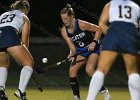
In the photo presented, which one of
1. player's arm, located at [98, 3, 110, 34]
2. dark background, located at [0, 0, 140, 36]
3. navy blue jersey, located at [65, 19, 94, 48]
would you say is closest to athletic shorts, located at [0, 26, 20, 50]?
navy blue jersey, located at [65, 19, 94, 48]

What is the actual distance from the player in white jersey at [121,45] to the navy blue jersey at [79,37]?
6.86ft

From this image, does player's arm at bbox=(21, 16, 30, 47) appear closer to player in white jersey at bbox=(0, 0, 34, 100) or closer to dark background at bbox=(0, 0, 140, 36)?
player in white jersey at bbox=(0, 0, 34, 100)

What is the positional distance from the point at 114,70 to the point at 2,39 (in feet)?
24.8

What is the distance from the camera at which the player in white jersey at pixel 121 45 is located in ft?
19.9

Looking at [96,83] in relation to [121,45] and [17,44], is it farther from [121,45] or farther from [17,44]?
[17,44]

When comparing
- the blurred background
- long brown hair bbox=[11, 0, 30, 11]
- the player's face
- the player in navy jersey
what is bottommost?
the blurred background

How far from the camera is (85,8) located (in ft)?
54.2

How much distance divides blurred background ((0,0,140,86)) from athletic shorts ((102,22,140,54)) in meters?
6.14

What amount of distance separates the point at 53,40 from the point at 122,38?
9.48 m

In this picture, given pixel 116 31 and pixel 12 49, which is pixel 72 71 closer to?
pixel 12 49

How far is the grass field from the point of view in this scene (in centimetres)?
920

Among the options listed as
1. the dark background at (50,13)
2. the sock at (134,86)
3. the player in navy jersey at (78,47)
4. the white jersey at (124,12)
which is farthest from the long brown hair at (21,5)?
the dark background at (50,13)

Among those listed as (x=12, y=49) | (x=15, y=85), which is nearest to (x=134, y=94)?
(x=12, y=49)

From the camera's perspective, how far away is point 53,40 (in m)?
15.5
